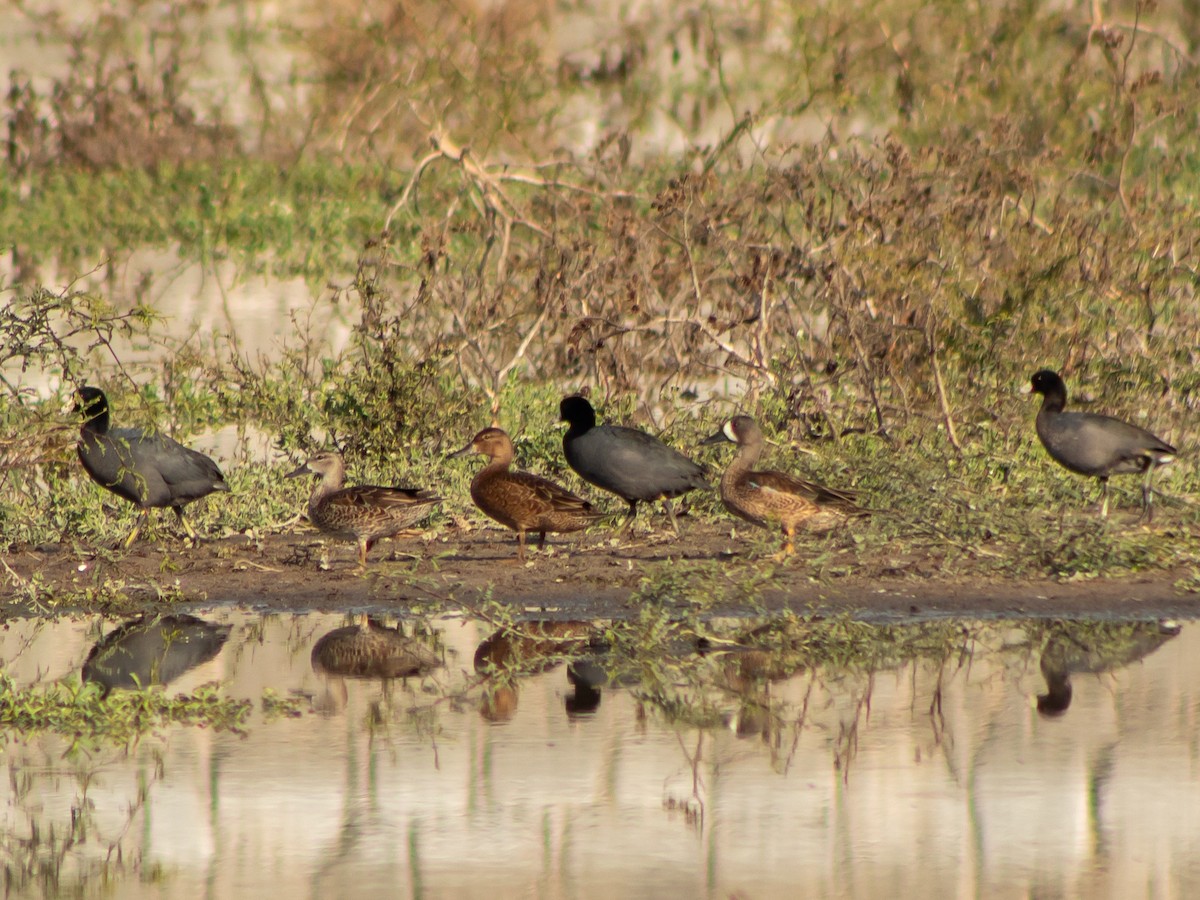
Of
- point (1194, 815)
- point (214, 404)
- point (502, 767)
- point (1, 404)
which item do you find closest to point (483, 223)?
point (214, 404)

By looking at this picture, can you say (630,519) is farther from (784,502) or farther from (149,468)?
(149,468)

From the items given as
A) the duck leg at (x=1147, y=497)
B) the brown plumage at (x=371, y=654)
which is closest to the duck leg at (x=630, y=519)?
the brown plumage at (x=371, y=654)

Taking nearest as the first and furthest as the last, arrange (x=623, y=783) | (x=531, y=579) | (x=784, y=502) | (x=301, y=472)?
(x=623, y=783) → (x=531, y=579) → (x=784, y=502) → (x=301, y=472)

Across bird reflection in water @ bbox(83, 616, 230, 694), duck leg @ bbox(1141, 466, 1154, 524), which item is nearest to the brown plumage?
bird reflection in water @ bbox(83, 616, 230, 694)

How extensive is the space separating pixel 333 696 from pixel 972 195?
25.5 ft

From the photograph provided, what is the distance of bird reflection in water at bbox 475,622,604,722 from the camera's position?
7355 millimetres

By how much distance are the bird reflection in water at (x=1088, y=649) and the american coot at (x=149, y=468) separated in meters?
5.20

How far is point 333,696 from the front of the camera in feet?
24.8

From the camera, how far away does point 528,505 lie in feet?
36.1

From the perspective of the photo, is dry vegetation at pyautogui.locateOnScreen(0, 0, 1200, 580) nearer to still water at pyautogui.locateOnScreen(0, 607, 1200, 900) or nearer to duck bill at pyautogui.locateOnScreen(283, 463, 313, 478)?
duck bill at pyautogui.locateOnScreen(283, 463, 313, 478)

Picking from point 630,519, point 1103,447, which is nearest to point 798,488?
point 630,519

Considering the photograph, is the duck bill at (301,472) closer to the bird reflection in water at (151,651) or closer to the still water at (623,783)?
the bird reflection in water at (151,651)

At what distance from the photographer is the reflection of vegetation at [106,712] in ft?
22.8

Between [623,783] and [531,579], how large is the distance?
14.0 ft
